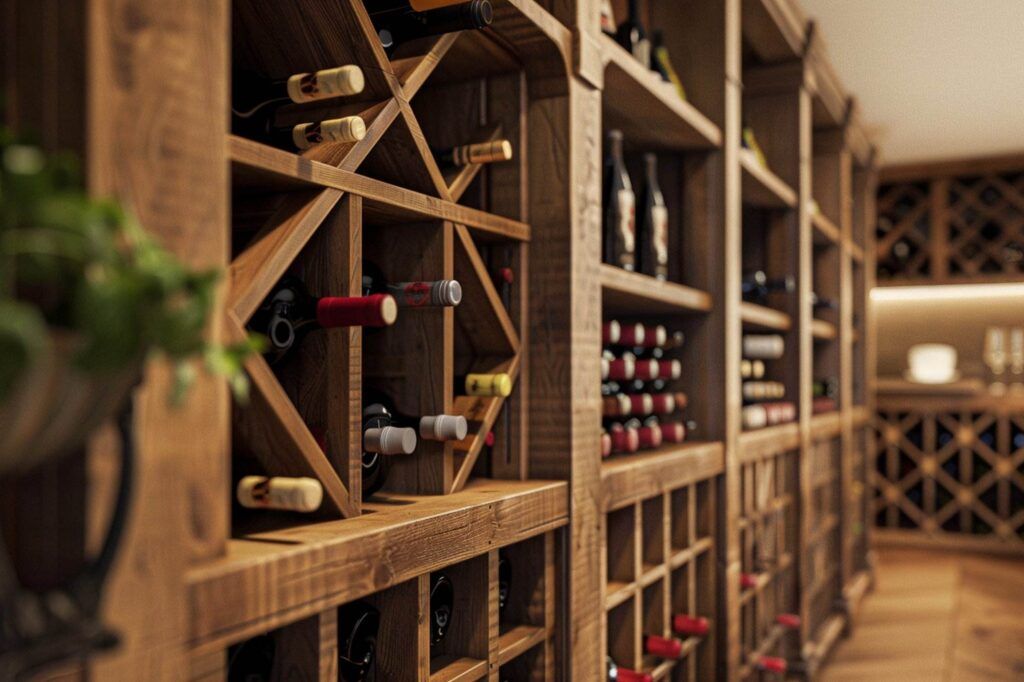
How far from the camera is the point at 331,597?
2.47ft

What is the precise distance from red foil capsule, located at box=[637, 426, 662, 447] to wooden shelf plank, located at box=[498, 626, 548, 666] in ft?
1.70

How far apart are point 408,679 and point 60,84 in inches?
25.9

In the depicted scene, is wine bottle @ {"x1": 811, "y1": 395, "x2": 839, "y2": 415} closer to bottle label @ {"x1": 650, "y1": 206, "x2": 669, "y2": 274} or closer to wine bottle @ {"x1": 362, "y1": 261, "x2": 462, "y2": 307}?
bottle label @ {"x1": 650, "y1": 206, "x2": 669, "y2": 274}

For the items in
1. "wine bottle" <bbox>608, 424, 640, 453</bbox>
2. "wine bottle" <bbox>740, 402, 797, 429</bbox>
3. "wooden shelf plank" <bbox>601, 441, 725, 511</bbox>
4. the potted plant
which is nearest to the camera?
the potted plant

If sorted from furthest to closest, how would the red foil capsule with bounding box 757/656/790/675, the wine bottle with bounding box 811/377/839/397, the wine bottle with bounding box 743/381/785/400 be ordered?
1. the wine bottle with bounding box 811/377/839/397
2. the wine bottle with bounding box 743/381/785/400
3. the red foil capsule with bounding box 757/656/790/675

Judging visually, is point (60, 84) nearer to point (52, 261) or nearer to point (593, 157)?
point (52, 261)

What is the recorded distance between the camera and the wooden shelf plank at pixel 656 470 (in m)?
1.38

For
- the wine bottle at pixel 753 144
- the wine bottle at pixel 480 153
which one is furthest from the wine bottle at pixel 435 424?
the wine bottle at pixel 753 144

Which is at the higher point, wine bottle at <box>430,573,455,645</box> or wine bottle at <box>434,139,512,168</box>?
wine bottle at <box>434,139,512,168</box>

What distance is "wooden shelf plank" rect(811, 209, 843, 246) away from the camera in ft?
9.34

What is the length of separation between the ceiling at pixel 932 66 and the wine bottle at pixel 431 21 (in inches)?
65.3

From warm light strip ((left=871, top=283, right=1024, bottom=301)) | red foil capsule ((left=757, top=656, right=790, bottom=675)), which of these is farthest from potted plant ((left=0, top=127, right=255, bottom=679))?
warm light strip ((left=871, top=283, right=1024, bottom=301))

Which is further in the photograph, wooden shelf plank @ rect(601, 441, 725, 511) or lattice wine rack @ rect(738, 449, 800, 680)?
lattice wine rack @ rect(738, 449, 800, 680)

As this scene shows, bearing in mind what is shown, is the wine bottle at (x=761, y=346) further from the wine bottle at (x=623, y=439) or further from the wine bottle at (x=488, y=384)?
the wine bottle at (x=488, y=384)
